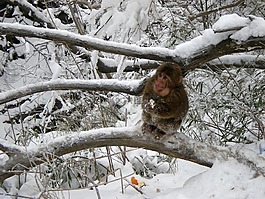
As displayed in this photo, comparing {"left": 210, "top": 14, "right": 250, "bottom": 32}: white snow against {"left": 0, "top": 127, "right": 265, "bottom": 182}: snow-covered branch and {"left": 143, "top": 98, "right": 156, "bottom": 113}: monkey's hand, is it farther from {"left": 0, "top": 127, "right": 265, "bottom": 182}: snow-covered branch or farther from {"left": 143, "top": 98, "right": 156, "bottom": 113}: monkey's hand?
{"left": 0, "top": 127, "right": 265, "bottom": 182}: snow-covered branch

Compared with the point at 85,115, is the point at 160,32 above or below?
above

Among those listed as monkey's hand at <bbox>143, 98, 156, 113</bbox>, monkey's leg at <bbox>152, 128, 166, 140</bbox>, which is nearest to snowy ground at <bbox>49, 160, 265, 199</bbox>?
monkey's leg at <bbox>152, 128, 166, 140</bbox>

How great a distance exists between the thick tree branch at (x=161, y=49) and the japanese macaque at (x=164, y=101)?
1.41 ft

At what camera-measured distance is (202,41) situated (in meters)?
3.11

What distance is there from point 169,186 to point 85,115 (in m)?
2.36

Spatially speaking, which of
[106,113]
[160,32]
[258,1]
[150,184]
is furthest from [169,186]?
[160,32]

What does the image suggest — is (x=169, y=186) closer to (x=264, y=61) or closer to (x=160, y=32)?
(x=264, y=61)

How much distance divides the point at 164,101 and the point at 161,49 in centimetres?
69

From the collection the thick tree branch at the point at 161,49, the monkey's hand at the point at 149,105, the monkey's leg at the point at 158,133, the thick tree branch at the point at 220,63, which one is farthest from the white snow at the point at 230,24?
the monkey's leg at the point at 158,133

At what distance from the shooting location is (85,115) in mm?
5480

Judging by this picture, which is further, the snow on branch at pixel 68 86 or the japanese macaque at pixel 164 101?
the snow on branch at pixel 68 86

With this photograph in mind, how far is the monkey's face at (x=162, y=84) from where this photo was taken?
269 cm

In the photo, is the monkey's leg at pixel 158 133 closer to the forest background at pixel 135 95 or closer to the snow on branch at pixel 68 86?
the forest background at pixel 135 95

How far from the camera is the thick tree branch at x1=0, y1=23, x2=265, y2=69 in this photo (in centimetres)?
300
